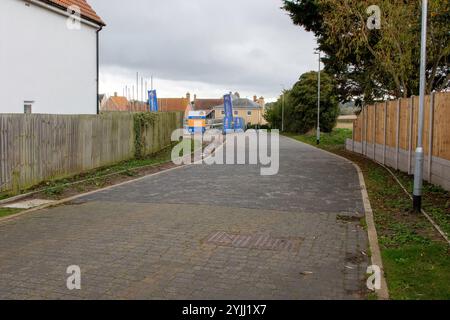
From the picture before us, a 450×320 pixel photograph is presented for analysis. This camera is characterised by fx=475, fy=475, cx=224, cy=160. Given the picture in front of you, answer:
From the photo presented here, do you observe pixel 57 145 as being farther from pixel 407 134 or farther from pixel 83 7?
pixel 407 134

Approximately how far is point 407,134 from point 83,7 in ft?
42.9

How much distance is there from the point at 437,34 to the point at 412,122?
4.62m

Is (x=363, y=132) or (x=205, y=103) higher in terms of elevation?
(x=205, y=103)

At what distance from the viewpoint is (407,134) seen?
579 inches

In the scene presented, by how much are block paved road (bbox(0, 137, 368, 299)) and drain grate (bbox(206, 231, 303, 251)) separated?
1cm

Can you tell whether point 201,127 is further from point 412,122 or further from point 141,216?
point 141,216

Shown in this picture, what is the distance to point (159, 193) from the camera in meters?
11.5

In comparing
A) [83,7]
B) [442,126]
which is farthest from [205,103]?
[442,126]

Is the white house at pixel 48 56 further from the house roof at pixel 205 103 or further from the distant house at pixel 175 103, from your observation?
the house roof at pixel 205 103

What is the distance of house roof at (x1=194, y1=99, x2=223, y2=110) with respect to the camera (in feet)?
390

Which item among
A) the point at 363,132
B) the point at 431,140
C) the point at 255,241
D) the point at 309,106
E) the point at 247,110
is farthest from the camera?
the point at 247,110

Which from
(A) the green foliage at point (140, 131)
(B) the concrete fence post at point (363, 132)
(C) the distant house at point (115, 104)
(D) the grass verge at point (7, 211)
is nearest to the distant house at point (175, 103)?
(C) the distant house at point (115, 104)

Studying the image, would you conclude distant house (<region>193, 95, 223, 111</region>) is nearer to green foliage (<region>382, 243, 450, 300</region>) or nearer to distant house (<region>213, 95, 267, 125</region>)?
distant house (<region>213, 95, 267, 125</region>)
